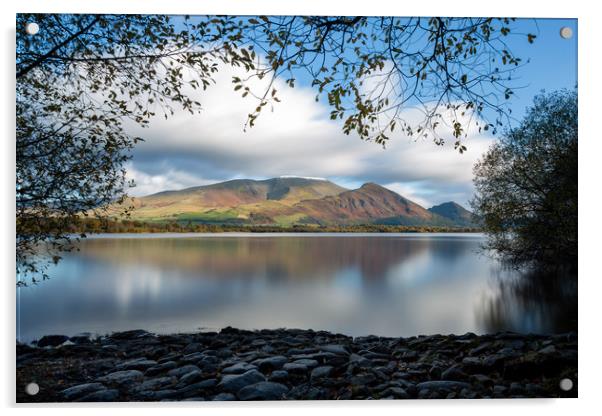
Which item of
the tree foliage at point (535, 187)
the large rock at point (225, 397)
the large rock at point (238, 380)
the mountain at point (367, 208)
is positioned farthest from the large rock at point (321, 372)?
the tree foliage at point (535, 187)

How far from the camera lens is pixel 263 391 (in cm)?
340

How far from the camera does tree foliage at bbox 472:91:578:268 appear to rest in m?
4.46

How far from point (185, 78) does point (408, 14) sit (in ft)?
8.17

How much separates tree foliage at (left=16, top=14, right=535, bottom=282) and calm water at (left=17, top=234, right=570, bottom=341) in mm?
719

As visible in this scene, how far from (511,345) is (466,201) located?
1803 mm

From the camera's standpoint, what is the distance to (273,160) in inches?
175

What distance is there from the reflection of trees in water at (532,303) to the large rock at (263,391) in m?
2.61

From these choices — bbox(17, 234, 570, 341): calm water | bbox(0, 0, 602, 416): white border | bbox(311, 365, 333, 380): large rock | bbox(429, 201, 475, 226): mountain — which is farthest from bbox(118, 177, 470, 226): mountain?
bbox(311, 365, 333, 380): large rock

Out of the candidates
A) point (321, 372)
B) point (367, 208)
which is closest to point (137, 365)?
point (321, 372)

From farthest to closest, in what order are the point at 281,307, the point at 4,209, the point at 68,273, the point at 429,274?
the point at 429,274, the point at 281,307, the point at 68,273, the point at 4,209

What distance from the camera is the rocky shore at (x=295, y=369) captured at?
342 centimetres

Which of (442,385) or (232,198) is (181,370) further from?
(442,385)

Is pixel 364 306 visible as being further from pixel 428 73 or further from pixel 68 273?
pixel 68 273
